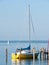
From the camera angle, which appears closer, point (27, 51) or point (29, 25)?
point (27, 51)

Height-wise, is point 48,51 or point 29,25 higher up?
point 29,25

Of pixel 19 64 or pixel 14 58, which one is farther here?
pixel 14 58

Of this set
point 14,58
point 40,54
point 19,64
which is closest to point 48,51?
point 40,54

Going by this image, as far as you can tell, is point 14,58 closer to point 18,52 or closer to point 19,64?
point 18,52

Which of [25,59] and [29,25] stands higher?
[29,25]

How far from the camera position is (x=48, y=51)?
57562 mm

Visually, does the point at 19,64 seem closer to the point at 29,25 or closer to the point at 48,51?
the point at 48,51

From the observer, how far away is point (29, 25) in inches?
2486

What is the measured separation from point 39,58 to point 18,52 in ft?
11.6

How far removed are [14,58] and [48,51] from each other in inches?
221

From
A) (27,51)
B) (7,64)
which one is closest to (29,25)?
(27,51)

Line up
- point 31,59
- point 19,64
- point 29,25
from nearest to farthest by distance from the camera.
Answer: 1. point 19,64
2. point 31,59
3. point 29,25

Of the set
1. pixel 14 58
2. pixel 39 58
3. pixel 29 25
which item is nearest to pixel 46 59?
pixel 39 58

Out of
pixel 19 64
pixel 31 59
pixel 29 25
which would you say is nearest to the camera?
pixel 19 64
